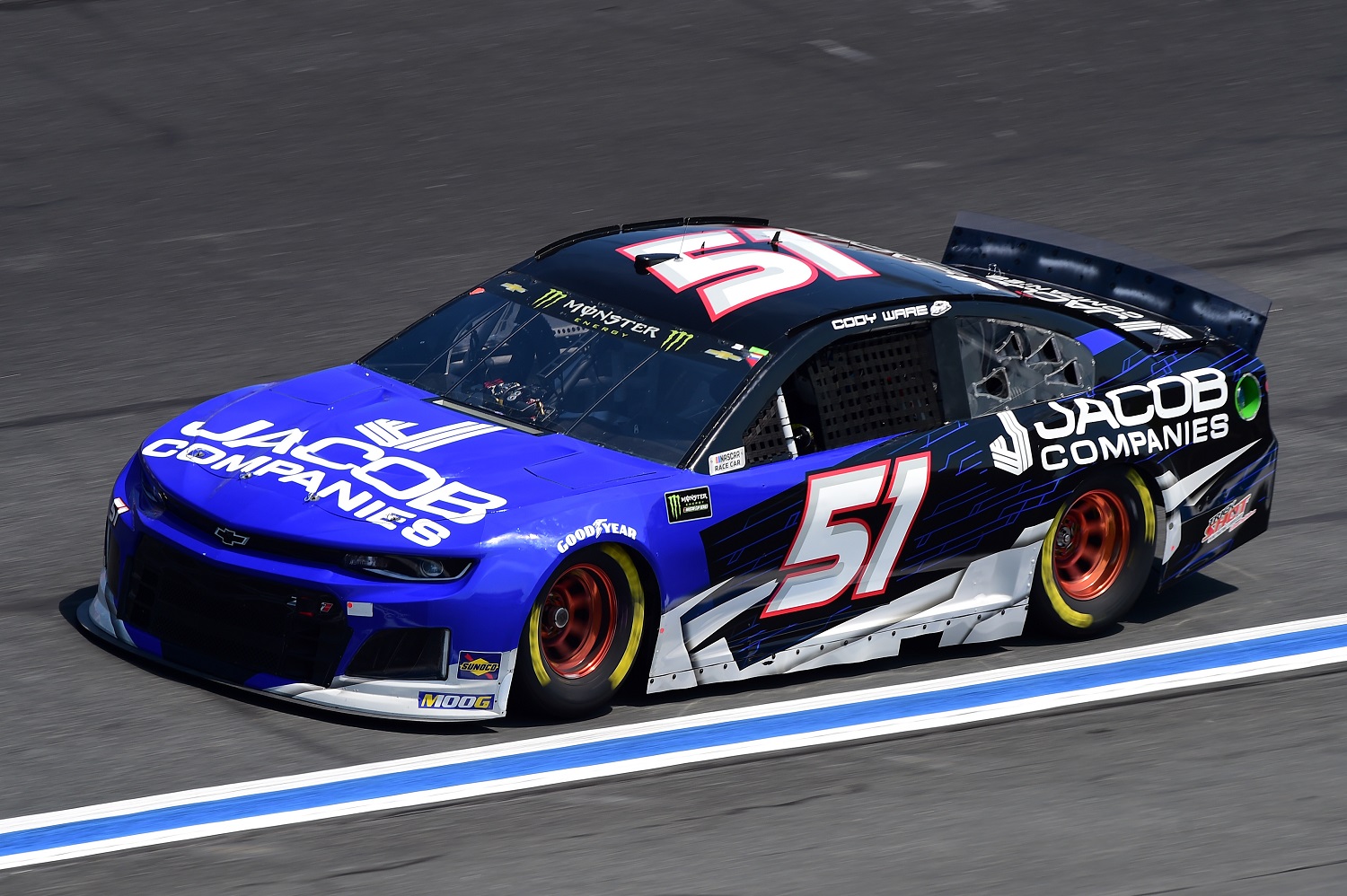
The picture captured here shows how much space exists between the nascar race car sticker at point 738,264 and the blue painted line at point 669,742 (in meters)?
1.60

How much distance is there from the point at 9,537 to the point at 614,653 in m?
3.11

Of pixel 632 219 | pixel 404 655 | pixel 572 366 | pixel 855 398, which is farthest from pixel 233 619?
pixel 632 219

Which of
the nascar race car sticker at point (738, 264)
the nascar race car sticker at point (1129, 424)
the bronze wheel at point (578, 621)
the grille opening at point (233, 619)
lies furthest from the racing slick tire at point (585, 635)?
the nascar race car sticker at point (1129, 424)

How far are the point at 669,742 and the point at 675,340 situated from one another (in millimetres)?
1575

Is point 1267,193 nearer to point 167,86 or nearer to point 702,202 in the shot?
point 702,202

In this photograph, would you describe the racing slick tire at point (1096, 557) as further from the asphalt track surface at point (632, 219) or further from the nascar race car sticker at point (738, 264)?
the nascar race car sticker at point (738, 264)

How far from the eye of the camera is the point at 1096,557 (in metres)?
7.99

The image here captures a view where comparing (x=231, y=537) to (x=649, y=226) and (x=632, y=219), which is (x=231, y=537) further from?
(x=632, y=219)

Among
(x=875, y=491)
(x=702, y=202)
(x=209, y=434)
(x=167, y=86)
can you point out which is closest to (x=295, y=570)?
(x=209, y=434)

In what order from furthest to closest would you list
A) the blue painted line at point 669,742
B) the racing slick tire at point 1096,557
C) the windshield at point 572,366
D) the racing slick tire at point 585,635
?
the racing slick tire at point 1096,557
the windshield at point 572,366
the racing slick tire at point 585,635
the blue painted line at point 669,742

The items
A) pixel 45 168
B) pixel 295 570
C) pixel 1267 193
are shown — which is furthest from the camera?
pixel 1267 193

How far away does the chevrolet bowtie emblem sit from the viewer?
630 cm

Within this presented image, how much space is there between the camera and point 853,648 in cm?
718

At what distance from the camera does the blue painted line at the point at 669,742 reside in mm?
5660
